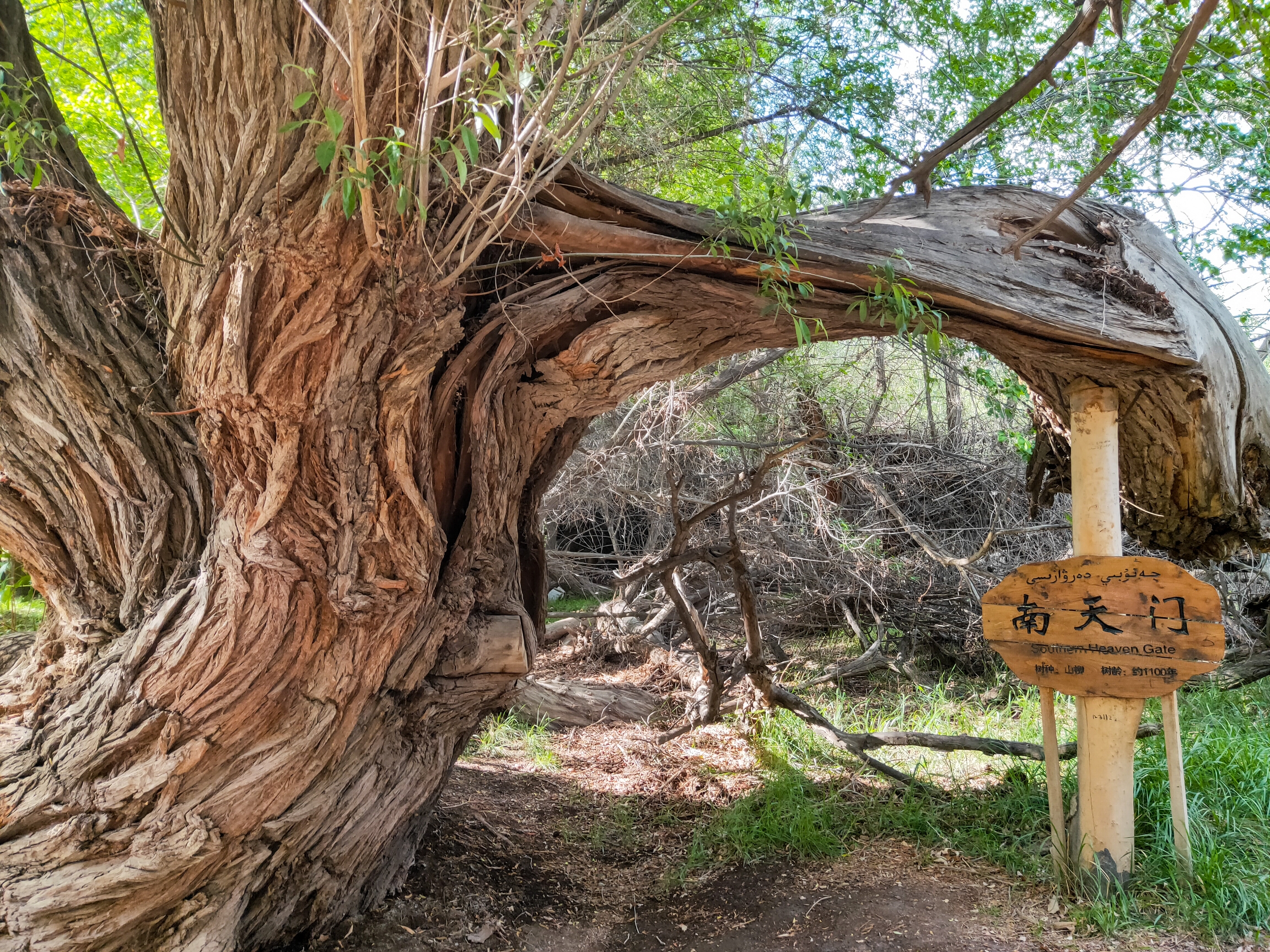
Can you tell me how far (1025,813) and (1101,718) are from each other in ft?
2.94

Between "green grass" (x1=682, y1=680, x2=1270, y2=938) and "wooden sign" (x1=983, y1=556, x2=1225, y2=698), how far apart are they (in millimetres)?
769

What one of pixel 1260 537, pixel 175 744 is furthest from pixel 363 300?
pixel 1260 537

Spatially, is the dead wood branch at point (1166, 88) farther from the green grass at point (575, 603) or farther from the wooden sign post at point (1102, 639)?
the green grass at point (575, 603)

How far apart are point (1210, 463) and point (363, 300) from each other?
3.66m

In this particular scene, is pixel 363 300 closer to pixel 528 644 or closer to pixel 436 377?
pixel 436 377

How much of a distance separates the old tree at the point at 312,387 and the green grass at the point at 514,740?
215 centimetres

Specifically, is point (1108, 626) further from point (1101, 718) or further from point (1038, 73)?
point (1038, 73)

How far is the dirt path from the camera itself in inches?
125

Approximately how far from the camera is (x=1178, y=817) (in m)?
3.33

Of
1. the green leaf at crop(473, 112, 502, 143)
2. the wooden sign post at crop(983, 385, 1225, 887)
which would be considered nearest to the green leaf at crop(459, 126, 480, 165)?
the green leaf at crop(473, 112, 502, 143)

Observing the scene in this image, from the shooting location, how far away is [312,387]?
2.55 metres

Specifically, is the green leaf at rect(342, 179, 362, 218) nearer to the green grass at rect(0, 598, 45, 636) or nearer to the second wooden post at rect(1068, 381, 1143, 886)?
the second wooden post at rect(1068, 381, 1143, 886)

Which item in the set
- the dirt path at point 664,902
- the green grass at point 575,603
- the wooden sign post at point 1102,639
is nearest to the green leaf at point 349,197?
the dirt path at point 664,902

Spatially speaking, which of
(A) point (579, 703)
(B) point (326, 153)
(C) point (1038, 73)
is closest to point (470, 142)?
(B) point (326, 153)
